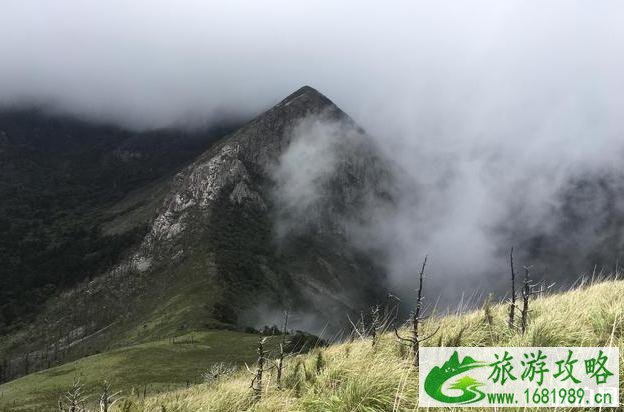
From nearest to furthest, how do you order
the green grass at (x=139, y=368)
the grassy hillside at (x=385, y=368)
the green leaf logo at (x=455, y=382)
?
1. the green leaf logo at (x=455, y=382)
2. the grassy hillside at (x=385, y=368)
3. the green grass at (x=139, y=368)

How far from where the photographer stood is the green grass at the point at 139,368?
122625 mm

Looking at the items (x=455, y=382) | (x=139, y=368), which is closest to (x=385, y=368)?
(x=455, y=382)

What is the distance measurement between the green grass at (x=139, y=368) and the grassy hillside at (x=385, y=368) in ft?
357

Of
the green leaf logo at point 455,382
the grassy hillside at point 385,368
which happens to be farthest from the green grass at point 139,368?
the green leaf logo at point 455,382

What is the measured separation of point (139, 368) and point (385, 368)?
462 feet

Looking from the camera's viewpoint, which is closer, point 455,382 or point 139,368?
point 455,382

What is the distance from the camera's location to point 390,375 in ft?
22.5

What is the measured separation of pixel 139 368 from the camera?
448 feet

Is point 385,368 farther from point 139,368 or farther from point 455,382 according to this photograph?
point 139,368

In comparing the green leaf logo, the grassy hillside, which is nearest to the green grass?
the grassy hillside

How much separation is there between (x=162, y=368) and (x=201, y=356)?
1622 centimetres

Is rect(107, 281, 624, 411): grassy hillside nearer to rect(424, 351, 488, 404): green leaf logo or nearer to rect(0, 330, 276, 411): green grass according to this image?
rect(424, 351, 488, 404): green leaf logo

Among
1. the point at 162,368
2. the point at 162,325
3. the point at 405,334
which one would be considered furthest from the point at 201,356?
the point at 405,334

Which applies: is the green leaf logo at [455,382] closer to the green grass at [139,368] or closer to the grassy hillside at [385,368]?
the grassy hillside at [385,368]
